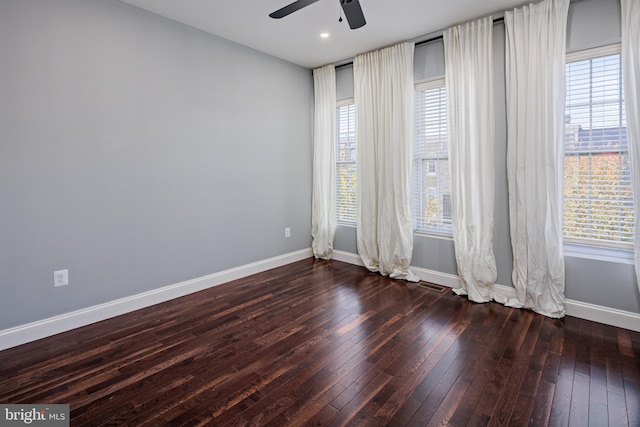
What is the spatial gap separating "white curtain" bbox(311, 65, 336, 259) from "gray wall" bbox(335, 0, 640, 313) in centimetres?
129

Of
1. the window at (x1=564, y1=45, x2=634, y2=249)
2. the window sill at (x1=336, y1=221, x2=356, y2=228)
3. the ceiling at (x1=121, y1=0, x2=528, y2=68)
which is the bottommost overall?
the window sill at (x1=336, y1=221, x2=356, y2=228)

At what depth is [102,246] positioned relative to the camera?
2.82m

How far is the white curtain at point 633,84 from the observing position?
241cm

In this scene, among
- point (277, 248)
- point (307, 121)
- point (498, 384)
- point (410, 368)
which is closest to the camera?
point (498, 384)

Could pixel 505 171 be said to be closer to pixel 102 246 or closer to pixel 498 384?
pixel 498 384

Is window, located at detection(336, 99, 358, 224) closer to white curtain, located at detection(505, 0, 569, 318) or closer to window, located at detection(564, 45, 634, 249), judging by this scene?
white curtain, located at detection(505, 0, 569, 318)

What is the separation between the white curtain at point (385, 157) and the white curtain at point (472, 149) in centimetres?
51

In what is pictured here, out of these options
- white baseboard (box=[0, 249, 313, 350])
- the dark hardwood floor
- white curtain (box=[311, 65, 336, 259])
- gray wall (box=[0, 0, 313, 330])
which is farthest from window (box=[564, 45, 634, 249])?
white baseboard (box=[0, 249, 313, 350])

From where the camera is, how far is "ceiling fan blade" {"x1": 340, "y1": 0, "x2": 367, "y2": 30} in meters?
2.13

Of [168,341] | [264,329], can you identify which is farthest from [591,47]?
[168,341]

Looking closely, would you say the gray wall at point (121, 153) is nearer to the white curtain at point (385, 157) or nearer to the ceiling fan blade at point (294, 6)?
the white curtain at point (385, 157)

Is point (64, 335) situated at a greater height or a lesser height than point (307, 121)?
lesser

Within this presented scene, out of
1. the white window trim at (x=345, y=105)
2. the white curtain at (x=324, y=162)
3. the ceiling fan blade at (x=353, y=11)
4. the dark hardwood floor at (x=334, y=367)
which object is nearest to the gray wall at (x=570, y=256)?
the dark hardwood floor at (x=334, y=367)

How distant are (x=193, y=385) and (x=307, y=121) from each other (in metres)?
3.75
